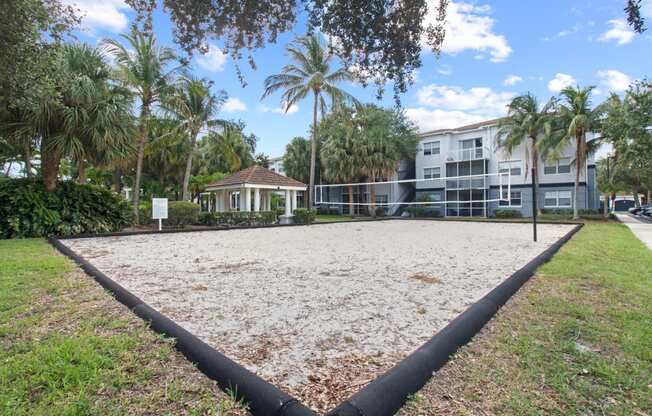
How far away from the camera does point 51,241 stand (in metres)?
9.23

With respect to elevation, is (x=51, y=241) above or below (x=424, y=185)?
below

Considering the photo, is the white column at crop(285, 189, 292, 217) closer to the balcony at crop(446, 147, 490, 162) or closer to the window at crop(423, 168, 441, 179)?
the window at crop(423, 168, 441, 179)

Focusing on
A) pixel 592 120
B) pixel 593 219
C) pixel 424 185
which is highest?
pixel 592 120

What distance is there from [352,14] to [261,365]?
3.44 m

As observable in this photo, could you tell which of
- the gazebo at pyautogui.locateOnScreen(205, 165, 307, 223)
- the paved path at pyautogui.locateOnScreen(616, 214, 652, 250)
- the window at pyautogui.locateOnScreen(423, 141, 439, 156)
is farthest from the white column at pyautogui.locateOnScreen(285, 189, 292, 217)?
the paved path at pyautogui.locateOnScreen(616, 214, 652, 250)

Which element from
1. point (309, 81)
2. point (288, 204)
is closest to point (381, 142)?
point (288, 204)

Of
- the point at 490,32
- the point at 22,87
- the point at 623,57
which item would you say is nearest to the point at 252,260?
the point at 22,87

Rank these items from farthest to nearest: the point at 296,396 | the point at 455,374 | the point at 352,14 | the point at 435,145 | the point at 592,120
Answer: the point at 435,145, the point at 592,120, the point at 352,14, the point at 455,374, the point at 296,396

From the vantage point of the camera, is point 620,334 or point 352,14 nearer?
point 620,334

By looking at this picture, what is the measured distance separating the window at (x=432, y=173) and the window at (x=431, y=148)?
4.59 ft

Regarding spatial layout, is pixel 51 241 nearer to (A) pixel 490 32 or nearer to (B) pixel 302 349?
(B) pixel 302 349

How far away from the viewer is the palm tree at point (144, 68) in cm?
1419

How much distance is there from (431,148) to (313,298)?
94.4 ft

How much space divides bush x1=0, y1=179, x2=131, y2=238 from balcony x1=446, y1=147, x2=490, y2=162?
2452 centimetres
